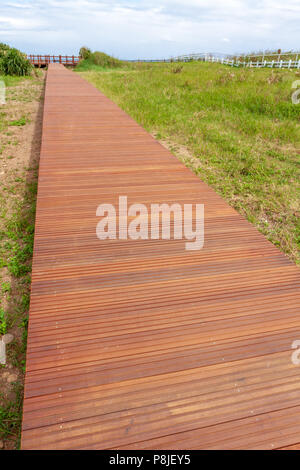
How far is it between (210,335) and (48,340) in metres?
1.08

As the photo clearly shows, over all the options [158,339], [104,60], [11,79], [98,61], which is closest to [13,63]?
[11,79]

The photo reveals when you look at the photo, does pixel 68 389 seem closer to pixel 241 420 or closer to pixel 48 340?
pixel 48 340

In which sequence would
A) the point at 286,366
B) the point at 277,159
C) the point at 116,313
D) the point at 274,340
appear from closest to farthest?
1. the point at 286,366
2. the point at 274,340
3. the point at 116,313
4. the point at 277,159

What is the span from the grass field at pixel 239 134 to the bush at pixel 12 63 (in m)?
6.89

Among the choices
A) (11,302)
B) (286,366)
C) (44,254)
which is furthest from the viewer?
(11,302)

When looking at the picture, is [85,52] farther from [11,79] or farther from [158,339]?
[158,339]

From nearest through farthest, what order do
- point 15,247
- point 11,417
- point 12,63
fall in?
point 11,417 < point 15,247 < point 12,63

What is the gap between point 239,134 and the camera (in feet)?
28.0

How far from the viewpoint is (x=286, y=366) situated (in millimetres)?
1951

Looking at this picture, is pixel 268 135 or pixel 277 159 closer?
pixel 277 159

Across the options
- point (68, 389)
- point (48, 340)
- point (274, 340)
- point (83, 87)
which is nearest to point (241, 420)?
point (274, 340)

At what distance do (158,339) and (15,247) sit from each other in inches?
107

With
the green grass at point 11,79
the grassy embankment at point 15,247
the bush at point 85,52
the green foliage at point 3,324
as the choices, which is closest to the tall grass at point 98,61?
the bush at point 85,52

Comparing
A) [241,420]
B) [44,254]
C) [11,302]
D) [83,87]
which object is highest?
[83,87]
